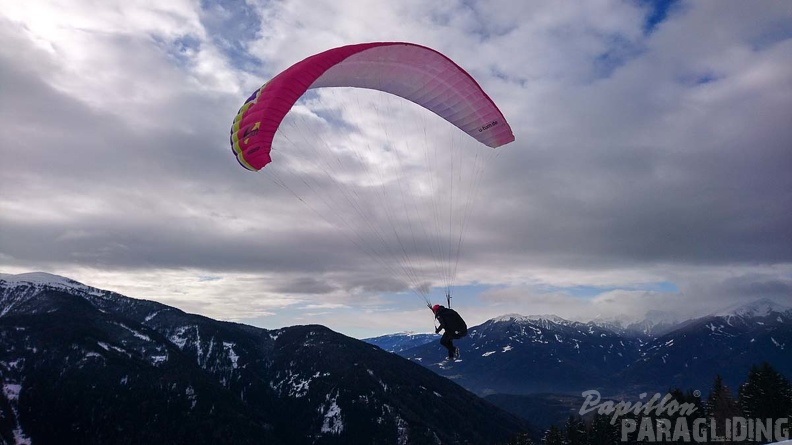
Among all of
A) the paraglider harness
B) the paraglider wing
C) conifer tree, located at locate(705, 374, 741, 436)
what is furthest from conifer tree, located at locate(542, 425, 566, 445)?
the paraglider wing

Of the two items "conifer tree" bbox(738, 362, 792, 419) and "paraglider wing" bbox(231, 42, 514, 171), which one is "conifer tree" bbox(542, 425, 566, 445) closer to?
"conifer tree" bbox(738, 362, 792, 419)

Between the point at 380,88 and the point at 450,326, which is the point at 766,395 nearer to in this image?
the point at 450,326

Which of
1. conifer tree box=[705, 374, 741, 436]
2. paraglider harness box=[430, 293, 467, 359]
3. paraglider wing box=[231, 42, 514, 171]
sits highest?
paraglider wing box=[231, 42, 514, 171]

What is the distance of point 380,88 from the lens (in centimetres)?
2709

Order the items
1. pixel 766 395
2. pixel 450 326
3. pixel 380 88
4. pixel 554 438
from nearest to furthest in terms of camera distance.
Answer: pixel 450 326
pixel 380 88
pixel 766 395
pixel 554 438

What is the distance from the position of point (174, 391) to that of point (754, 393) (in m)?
194

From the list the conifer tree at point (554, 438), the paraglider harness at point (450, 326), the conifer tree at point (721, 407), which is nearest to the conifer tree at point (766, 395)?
the conifer tree at point (721, 407)

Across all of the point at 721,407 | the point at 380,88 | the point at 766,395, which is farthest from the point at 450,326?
the point at 721,407

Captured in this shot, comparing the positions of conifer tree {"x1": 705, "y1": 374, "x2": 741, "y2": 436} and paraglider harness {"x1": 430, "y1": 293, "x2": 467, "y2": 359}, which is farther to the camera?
conifer tree {"x1": 705, "y1": 374, "x2": 741, "y2": 436}

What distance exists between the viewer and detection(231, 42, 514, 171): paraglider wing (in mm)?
21203

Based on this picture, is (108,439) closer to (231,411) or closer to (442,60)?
(231,411)

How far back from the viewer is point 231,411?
189 metres

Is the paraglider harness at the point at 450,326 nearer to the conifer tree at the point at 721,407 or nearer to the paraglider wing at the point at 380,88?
the paraglider wing at the point at 380,88

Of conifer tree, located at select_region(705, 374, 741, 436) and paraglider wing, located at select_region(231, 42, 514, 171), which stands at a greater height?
paraglider wing, located at select_region(231, 42, 514, 171)
